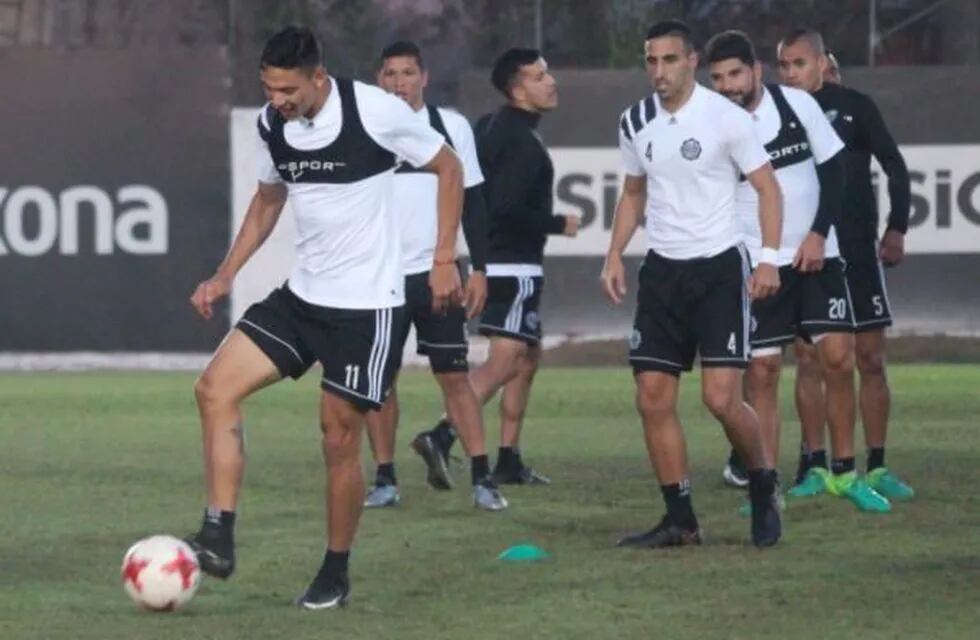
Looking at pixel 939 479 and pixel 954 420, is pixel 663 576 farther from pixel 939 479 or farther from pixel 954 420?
pixel 954 420

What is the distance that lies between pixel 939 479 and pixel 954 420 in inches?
138

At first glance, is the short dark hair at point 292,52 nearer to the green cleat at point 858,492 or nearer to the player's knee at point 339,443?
the player's knee at point 339,443

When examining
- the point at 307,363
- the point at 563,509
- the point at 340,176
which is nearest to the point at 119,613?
the point at 307,363

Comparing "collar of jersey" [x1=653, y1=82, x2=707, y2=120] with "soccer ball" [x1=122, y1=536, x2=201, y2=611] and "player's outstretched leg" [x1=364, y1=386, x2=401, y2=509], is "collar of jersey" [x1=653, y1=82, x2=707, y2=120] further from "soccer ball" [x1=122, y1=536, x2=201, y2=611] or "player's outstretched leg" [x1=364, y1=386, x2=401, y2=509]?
"soccer ball" [x1=122, y1=536, x2=201, y2=611]

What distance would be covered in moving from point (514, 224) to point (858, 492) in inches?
96.1

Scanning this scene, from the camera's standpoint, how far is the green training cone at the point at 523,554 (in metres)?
9.84

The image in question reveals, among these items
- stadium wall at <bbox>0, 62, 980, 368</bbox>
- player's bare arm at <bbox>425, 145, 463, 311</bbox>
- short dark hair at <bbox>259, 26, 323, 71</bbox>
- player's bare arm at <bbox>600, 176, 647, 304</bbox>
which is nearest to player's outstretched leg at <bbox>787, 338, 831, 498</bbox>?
player's bare arm at <bbox>600, 176, 647, 304</bbox>

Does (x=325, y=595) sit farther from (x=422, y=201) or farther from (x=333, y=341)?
(x=422, y=201)

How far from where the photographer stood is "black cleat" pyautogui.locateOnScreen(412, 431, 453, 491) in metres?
12.3

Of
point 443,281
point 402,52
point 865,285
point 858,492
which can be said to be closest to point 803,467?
point 858,492

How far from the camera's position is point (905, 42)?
69.6 feet

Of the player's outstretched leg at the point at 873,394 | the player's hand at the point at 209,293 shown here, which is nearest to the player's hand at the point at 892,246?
the player's outstretched leg at the point at 873,394

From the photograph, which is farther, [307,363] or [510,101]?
[510,101]

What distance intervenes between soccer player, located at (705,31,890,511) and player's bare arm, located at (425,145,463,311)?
2392mm
